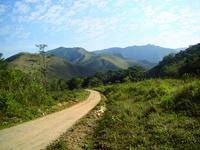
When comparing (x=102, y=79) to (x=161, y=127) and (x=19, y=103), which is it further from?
(x=161, y=127)

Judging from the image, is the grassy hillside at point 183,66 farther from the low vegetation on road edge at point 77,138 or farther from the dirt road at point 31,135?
the dirt road at point 31,135

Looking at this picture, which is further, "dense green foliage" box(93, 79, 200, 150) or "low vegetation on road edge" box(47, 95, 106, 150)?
"low vegetation on road edge" box(47, 95, 106, 150)

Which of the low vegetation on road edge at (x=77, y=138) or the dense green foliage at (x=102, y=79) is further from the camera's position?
the dense green foliage at (x=102, y=79)

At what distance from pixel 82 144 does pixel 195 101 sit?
7.16m

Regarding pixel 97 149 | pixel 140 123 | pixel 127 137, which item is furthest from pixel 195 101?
pixel 97 149

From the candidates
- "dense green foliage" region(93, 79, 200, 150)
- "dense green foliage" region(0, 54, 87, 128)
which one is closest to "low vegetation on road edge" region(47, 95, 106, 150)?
"dense green foliage" region(93, 79, 200, 150)

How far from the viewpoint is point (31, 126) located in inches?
824

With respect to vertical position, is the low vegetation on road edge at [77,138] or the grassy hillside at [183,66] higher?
the grassy hillside at [183,66]

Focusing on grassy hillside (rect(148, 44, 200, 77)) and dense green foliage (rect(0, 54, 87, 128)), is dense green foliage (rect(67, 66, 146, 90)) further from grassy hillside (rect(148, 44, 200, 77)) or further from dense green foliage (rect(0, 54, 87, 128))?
dense green foliage (rect(0, 54, 87, 128))

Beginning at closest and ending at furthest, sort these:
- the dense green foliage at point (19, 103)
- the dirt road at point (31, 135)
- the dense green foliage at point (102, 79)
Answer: the dirt road at point (31, 135), the dense green foliage at point (19, 103), the dense green foliage at point (102, 79)

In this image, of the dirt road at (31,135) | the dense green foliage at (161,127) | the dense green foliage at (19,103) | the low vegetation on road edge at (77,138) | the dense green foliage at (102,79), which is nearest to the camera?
the dense green foliage at (161,127)

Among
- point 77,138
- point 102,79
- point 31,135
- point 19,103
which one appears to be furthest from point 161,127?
point 102,79

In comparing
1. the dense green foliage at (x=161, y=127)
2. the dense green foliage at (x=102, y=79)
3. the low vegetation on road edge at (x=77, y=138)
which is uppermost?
the dense green foliage at (x=161, y=127)

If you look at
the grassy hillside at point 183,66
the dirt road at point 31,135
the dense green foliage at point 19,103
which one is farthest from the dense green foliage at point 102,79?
the dirt road at point 31,135
